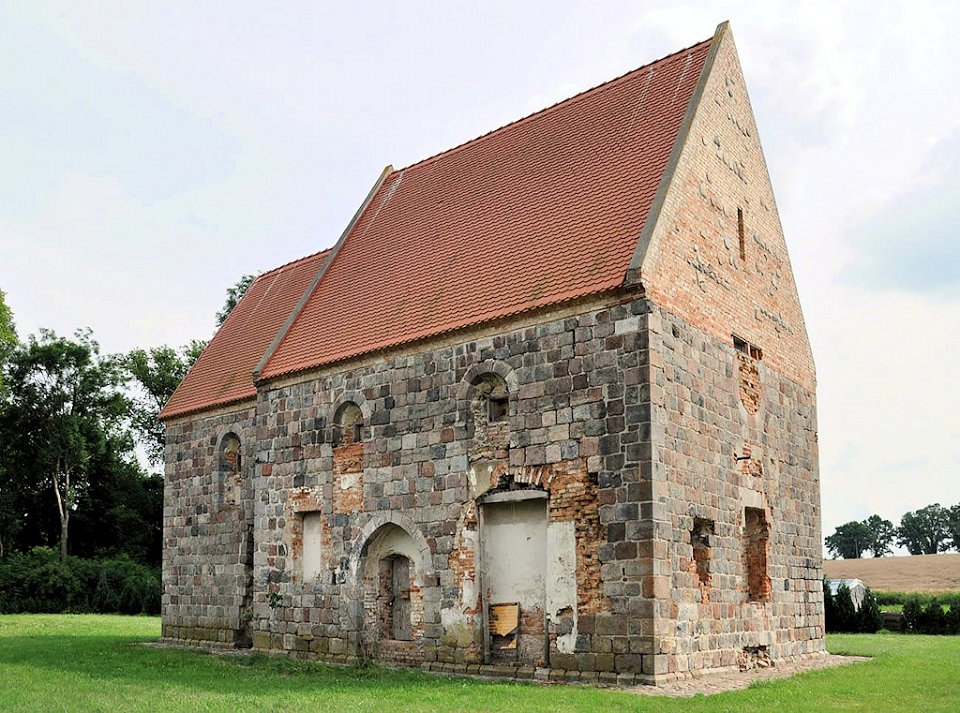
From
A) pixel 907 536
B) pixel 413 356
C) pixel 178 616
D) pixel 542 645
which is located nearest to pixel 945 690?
pixel 542 645

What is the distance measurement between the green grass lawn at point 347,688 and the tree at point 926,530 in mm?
59602

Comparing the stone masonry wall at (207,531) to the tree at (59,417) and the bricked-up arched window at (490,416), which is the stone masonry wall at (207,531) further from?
the tree at (59,417)

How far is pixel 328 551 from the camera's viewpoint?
17.4 meters

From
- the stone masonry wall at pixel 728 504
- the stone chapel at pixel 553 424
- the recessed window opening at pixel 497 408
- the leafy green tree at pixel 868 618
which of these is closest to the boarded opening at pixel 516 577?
the stone chapel at pixel 553 424

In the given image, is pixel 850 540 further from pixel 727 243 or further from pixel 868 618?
pixel 727 243

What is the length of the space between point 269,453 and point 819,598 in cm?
1066

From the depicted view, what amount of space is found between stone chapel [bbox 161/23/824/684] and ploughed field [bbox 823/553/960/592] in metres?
25.8

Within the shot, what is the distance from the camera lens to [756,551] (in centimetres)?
1656

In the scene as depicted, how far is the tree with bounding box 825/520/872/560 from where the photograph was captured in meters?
79.6

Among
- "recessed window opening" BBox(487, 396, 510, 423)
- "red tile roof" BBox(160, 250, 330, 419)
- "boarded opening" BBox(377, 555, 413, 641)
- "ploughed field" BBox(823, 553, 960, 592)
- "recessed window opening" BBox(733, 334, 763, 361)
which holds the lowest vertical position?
"ploughed field" BBox(823, 553, 960, 592)

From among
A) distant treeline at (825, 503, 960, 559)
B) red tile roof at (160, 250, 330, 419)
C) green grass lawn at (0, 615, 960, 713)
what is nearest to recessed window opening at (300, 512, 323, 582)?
green grass lawn at (0, 615, 960, 713)

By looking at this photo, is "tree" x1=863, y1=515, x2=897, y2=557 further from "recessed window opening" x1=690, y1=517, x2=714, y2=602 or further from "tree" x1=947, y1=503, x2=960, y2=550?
"recessed window opening" x1=690, y1=517, x2=714, y2=602

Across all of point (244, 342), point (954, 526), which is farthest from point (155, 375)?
point (954, 526)

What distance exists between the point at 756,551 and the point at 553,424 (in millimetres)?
4740
